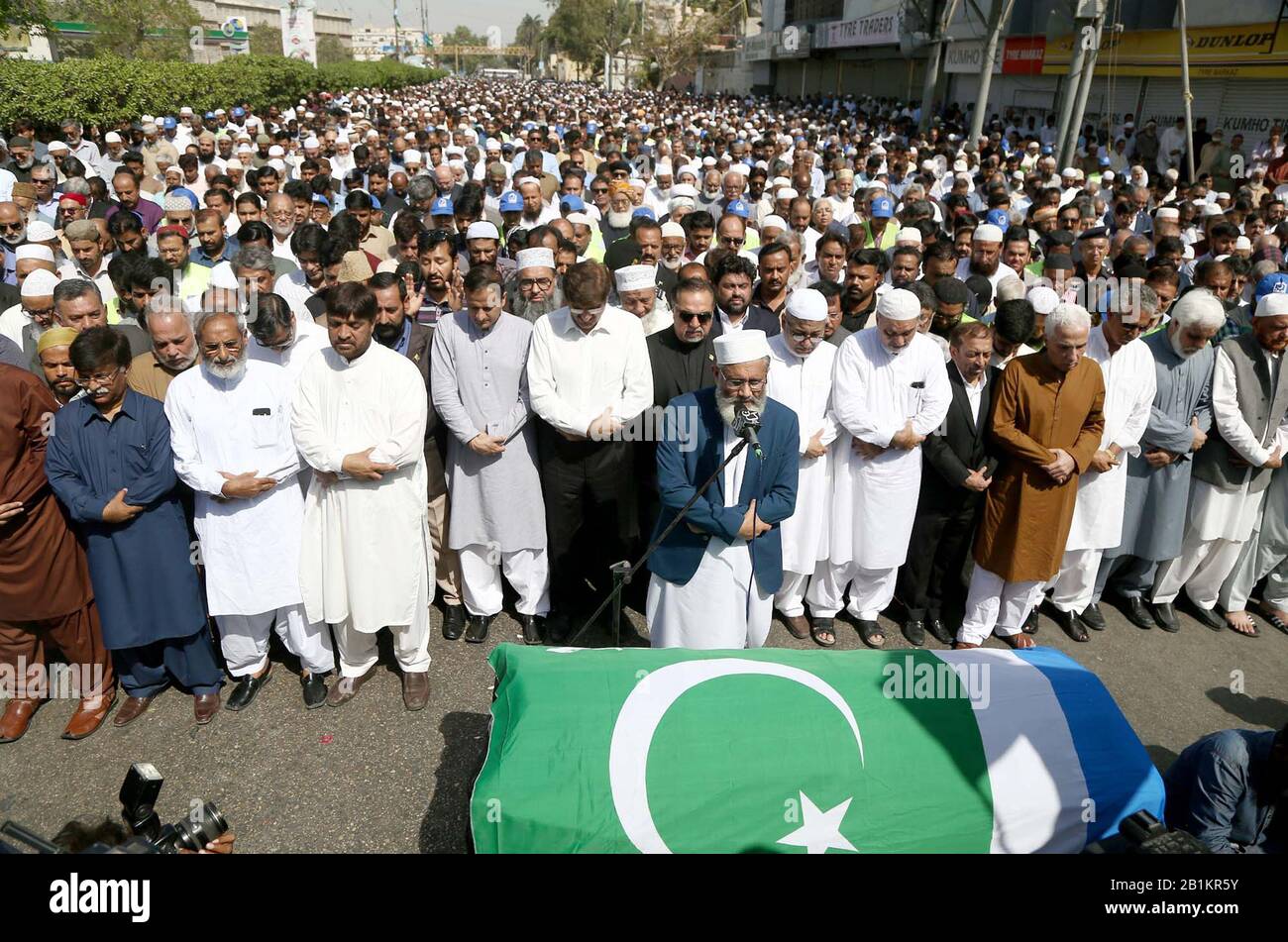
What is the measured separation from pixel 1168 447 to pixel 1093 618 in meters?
1.04

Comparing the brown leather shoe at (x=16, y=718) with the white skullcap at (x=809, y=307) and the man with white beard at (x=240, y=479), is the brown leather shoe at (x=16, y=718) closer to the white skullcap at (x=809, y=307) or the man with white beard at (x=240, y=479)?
the man with white beard at (x=240, y=479)

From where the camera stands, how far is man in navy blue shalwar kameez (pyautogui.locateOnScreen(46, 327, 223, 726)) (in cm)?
342

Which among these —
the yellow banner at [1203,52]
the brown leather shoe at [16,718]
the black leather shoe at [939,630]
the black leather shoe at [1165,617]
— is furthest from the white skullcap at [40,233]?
the yellow banner at [1203,52]

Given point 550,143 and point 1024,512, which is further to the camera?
point 550,143

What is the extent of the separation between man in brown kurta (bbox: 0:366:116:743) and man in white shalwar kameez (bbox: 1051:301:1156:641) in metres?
4.73

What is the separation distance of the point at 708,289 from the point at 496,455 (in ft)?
4.22

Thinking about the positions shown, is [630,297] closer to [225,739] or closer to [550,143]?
[225,739]

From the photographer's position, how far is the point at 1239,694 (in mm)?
4246

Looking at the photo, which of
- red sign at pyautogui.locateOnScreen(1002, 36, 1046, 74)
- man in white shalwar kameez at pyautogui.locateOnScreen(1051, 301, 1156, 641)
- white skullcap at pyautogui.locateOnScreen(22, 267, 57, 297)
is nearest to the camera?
man in white shalwar kameez at pyautogui.locateOnScreen(1051, 301, 1156, 641)

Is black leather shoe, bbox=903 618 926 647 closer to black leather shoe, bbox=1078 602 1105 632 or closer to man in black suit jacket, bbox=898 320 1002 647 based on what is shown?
man in black suit jacket, bbox=898 320 1002 647

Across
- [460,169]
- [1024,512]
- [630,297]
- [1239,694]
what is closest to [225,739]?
[630,297]

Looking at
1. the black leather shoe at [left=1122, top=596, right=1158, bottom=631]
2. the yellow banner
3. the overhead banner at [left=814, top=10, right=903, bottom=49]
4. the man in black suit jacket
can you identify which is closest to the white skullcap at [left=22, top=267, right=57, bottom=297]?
the man in black suit jacket

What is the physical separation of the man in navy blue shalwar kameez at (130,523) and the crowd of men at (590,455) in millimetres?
13

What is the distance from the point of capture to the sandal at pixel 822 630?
4.53m
